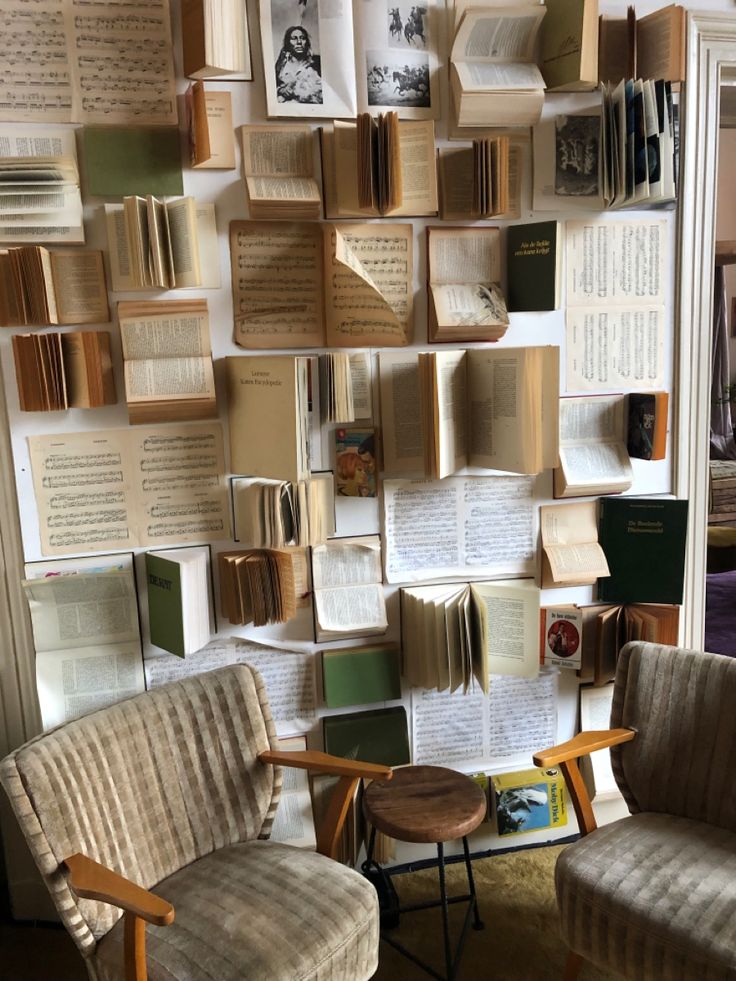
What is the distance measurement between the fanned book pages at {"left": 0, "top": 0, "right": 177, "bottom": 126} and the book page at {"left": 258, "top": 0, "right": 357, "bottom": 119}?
24cm

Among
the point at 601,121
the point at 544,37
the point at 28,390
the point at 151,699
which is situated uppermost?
the point at 544,37

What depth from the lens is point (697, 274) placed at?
7.76 feet

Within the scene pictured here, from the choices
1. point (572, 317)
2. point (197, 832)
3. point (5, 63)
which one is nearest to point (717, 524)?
point (572, 317)

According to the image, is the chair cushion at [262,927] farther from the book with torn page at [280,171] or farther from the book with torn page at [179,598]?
the book with torn page at [280,171]

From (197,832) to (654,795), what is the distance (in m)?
1.14

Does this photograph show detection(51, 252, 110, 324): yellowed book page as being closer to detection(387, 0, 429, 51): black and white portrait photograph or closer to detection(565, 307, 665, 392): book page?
detection(387, 0, 429, 51): black and white portrait photograph

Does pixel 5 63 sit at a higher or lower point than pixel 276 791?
higher

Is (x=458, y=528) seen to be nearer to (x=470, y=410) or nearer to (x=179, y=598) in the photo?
(x=470, y=410)

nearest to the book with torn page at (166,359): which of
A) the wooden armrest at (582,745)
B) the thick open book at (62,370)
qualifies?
the thick open book at (62,370)

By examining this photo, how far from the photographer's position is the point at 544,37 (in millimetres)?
2141

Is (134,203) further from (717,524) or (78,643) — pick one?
(717,524)

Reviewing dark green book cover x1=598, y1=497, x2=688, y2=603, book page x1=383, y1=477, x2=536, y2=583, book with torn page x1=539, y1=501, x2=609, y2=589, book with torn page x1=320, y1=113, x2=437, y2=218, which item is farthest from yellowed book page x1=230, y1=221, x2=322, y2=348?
dark green book cover x1=598, y1=497, x2=688, y2=603

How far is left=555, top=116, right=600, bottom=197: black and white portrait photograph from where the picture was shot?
220 centimetres

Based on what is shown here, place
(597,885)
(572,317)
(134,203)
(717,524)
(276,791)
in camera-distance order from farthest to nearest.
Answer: (717,524) < (572,317) < (276,791) < (134,203) < (597,885)
